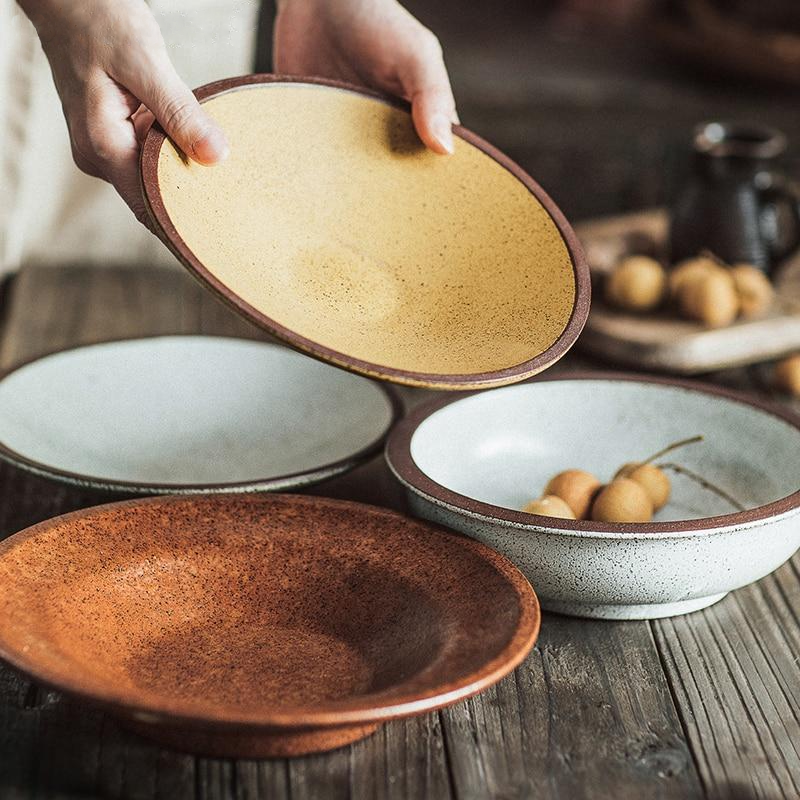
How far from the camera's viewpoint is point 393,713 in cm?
61

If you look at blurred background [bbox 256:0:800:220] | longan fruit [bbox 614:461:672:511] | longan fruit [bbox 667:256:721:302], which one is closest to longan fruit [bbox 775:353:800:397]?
longan fruit [bbox 667:256:721:302]

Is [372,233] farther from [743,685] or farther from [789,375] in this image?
[789,375]

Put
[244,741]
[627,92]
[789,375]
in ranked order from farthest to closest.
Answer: [627,92], [789,375], [244,741]

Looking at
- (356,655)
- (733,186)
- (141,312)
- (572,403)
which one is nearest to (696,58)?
(733,186)

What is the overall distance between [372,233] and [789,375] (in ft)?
→ 2.17

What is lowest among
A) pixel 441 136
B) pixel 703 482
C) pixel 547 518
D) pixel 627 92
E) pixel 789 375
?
pixel 627 92

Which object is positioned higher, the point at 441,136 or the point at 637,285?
the point at 441,136

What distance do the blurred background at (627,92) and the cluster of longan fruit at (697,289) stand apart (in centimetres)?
68

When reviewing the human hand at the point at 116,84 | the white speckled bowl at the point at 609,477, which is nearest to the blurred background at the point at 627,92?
the white speckled bowl at the point at 609,477

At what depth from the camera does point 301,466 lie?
1.07m

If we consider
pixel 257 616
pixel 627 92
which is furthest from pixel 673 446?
pixel 627 92

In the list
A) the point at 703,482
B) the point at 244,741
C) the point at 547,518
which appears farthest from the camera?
the point at 703,482

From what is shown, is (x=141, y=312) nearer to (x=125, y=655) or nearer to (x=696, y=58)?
(x=125, y=655)

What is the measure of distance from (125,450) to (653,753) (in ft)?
1.97
